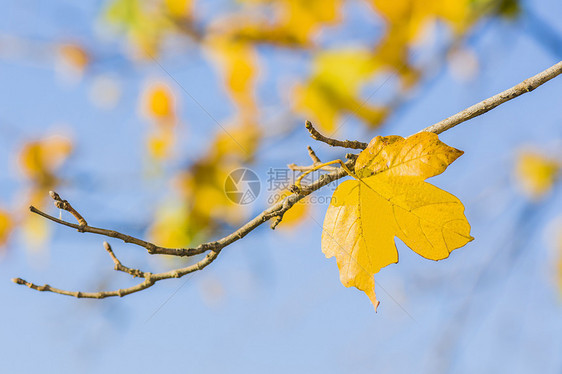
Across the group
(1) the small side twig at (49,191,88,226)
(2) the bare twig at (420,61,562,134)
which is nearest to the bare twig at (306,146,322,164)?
(2) the bare twig at (420,61,562,134)

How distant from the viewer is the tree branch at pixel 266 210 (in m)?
0.60

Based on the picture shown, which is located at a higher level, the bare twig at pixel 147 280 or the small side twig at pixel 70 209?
the small side twig at pixel 70 209

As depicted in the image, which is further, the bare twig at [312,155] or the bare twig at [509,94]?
the bare twig at [312,155]

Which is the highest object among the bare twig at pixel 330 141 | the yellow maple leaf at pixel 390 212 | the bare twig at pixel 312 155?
the bare twig at pixel 312 155

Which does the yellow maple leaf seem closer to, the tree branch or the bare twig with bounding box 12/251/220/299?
the tree branch

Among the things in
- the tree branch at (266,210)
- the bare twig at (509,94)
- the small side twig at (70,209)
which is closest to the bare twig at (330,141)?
the tree branch at (266,210)

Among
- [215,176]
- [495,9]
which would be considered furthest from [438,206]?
[215,176]

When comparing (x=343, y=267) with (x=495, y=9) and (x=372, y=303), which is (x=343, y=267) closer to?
(x=372, y=303)

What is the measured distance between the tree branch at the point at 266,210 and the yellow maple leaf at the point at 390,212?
0.03 m

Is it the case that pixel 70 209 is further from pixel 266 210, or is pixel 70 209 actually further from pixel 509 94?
pixel 509 94

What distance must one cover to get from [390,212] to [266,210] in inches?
8.1

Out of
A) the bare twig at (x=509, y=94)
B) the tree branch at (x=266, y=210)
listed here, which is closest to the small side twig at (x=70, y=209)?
the tree branch at (x=266, y=210)

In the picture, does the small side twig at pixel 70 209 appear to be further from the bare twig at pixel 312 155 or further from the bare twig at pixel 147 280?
the bare twig at pixel 312 155

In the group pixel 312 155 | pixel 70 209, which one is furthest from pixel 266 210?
pixel 70 209
